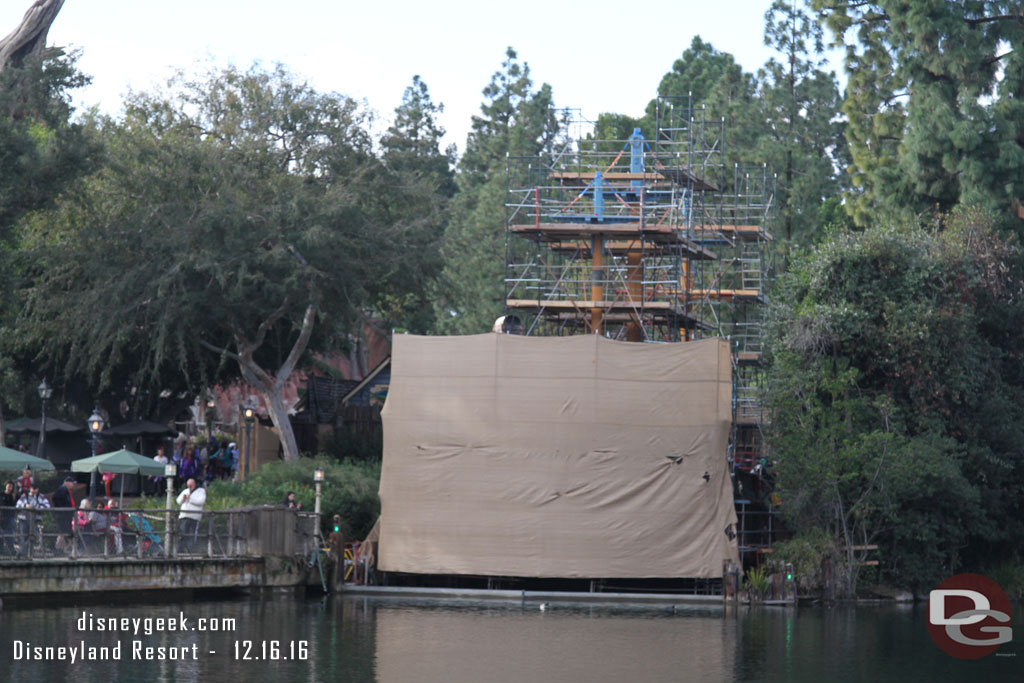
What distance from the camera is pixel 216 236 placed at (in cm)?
4388

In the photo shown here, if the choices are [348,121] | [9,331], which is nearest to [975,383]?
[348,121]

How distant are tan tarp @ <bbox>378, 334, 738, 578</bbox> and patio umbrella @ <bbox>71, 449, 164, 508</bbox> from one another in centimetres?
738

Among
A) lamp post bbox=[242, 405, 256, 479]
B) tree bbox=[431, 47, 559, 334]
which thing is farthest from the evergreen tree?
lamp post bbox=[242, 405, 256, 479]

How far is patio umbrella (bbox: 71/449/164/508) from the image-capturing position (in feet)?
111

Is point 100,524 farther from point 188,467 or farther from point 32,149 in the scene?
point 32,149

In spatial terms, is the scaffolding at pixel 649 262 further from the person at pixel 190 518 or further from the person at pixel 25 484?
Answer: the person at pixel 25 484

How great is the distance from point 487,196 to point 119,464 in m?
37.4

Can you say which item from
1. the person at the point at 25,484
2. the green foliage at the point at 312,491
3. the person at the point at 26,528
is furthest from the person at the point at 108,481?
the person at the point at 26,528

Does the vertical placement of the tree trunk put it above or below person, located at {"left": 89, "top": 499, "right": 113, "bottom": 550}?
above

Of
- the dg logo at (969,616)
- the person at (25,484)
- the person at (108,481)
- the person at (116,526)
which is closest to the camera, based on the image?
the dg logo at (969,616)

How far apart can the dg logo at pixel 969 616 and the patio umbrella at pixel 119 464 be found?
18550 mm

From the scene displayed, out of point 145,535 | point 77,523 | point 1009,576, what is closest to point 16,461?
point 77,523

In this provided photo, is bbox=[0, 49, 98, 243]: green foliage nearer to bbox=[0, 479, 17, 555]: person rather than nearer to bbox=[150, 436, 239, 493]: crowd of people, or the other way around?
bbox=[150, 436, 239, 493]: crowd of people

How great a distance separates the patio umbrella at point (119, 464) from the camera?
33.9 meters
